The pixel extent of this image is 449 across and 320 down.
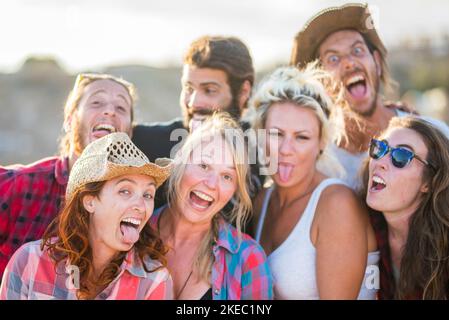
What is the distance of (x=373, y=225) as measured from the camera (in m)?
3.90

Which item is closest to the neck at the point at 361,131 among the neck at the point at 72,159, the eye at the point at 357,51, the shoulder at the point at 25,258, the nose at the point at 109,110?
the eye at the point at 357,51

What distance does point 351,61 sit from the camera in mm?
4941

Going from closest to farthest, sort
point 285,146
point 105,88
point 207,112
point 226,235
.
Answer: point 226,235
point 285,146
point 105,88
point 207,112

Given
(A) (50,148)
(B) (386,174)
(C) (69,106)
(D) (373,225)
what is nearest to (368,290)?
(D) (373,225)

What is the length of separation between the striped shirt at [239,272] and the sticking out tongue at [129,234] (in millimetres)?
586

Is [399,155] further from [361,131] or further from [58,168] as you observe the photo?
[58,168]

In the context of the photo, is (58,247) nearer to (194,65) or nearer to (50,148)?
(194,65)

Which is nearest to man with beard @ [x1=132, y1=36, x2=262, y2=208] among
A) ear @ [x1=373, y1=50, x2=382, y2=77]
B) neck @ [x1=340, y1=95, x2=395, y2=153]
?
neck @ [x1=340, y1=95, x2=395, y2=153]

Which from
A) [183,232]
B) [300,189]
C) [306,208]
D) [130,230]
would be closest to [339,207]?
[306,208]

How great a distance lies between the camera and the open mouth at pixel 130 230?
10.4 feet

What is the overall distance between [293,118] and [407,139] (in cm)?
77

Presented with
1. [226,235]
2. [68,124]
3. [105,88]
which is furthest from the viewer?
[68,124]

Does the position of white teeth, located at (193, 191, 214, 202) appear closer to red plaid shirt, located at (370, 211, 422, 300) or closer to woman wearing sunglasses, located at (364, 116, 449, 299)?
woman wearing sunglasses, located at (364, 116, 449, 299)

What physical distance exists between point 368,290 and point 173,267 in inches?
53.6
